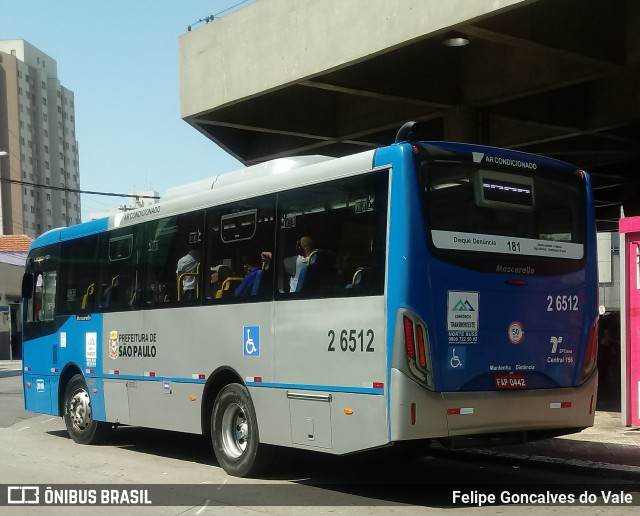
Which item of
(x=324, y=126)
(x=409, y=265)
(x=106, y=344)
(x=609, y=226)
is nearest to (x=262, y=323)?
(x=409, y=265)

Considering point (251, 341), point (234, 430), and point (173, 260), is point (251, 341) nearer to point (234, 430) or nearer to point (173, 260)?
point (234, 430)

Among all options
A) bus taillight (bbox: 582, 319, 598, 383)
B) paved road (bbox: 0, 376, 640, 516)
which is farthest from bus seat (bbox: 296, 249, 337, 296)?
bus taillight (bbox: 582, 319, 598, 383)

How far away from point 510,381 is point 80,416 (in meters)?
7.59

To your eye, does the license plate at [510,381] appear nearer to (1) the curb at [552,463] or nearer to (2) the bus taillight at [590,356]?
(2) the bus taillight at [590,356]

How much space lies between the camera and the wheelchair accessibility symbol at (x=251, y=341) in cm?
1002

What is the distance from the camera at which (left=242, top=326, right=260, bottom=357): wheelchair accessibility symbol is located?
10.0m

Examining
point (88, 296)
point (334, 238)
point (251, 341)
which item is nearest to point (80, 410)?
point (88, 296)

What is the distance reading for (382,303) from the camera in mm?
8344

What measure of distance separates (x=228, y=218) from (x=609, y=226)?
37.5m

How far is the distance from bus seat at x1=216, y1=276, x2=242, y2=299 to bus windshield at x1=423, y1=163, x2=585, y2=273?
9.32ft

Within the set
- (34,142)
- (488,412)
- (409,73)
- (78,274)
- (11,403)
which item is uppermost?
(34,142)

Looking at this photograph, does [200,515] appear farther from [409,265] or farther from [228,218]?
[228,218]

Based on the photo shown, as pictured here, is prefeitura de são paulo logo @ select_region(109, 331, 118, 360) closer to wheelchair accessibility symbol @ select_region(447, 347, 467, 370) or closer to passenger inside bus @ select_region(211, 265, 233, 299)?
passenger inside bus @ select_region(211, 265, 233, 299)

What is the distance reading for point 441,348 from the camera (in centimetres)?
829
